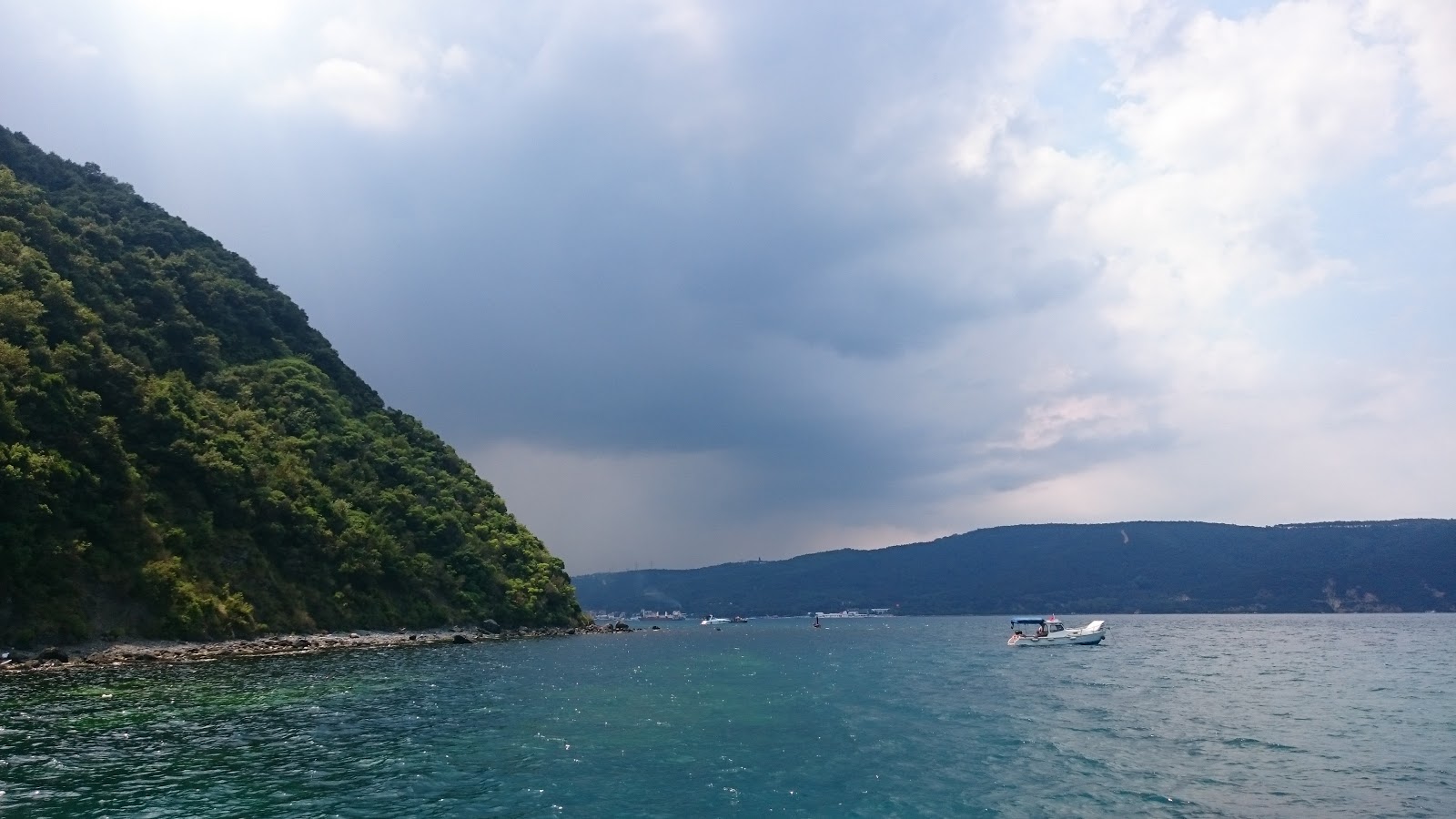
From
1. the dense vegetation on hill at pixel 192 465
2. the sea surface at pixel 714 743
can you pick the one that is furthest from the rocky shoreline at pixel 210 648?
the sea surface at pixel 714 743

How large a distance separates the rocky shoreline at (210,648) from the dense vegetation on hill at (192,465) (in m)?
1.86

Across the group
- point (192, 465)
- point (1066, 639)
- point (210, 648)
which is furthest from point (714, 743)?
point (1066, 639)

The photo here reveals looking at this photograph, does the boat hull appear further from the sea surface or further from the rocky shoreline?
the rocky shoreline

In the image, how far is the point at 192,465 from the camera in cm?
8588

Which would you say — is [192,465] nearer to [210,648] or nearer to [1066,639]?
[210,648]

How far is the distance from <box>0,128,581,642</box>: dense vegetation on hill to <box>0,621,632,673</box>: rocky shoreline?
6.11ft

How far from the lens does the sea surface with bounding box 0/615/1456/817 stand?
83.5 feet

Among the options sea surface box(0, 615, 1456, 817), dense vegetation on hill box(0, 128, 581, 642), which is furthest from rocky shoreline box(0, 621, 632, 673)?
sea surface box(0, 615, 1456, 817)

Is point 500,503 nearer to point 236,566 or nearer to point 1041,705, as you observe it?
point 236,566

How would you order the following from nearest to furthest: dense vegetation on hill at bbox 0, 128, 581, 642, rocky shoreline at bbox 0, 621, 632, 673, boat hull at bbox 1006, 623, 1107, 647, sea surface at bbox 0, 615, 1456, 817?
1. sea surface at bbox 0, 615, 1456, 817
2. rocky shoreline at bbox 0, 621, 632, 673
3. dense vegetation on hill at bbox 0, 128, 581, 642
4. boat hull at bbox 1006, 623, 1107, 647

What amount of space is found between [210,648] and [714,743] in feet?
196

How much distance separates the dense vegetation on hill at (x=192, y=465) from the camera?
6844 cm

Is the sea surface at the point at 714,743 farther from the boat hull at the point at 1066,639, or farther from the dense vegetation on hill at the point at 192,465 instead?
the boat hull at the point at 1066,639

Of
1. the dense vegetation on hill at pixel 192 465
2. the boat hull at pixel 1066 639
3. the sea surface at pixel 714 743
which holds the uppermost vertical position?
the dense vegetation on hill at pixel 192 465
